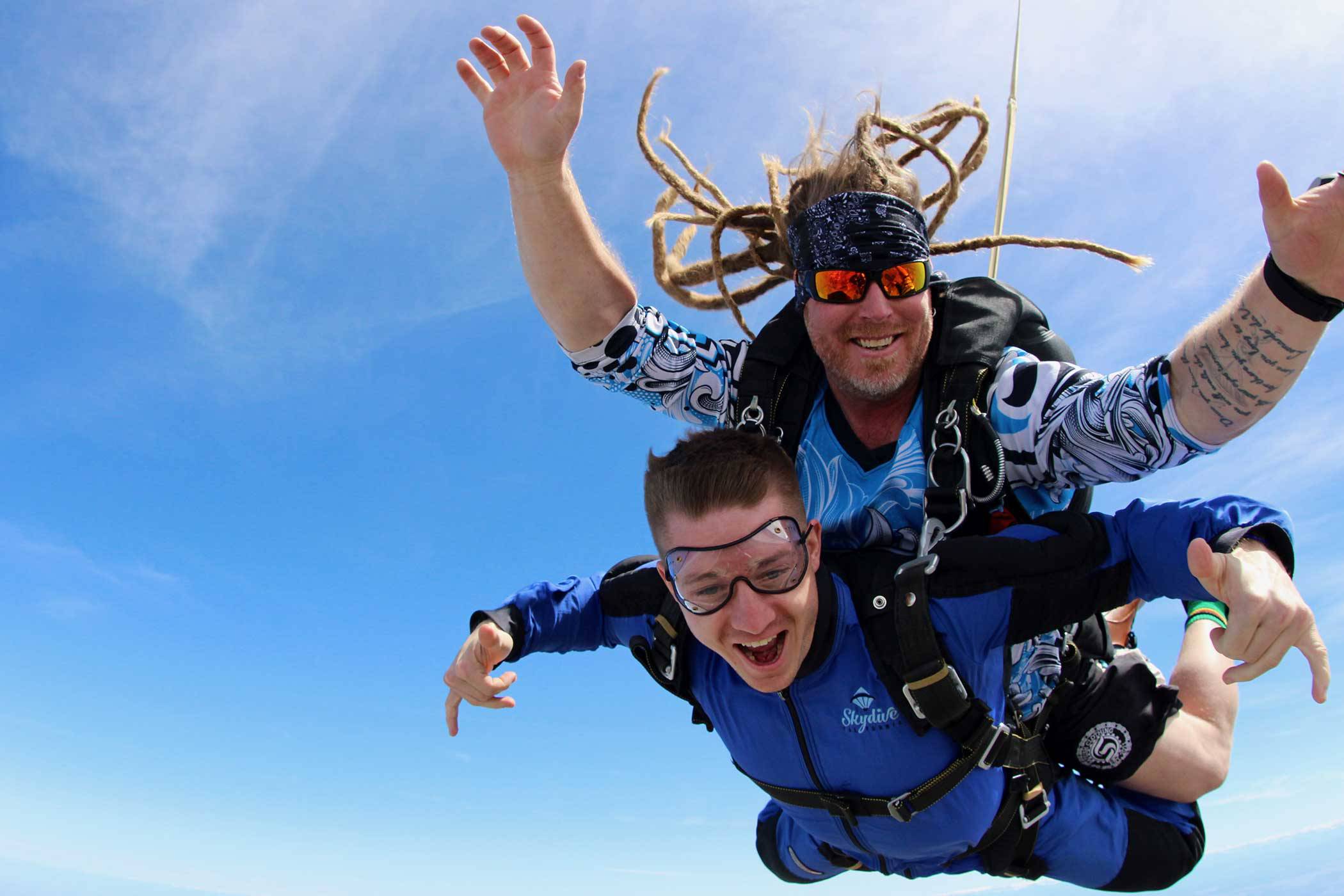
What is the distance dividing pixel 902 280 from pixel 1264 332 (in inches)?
42.1

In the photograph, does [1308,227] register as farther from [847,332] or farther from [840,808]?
[840,808]

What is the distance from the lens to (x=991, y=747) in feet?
8.09

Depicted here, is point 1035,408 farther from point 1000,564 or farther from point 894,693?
point 894,693

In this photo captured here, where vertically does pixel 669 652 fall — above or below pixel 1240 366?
below

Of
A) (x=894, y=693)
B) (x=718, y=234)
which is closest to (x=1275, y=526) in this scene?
(x=894, y=693)

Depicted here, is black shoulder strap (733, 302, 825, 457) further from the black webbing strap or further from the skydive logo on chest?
the skydive logo on chest

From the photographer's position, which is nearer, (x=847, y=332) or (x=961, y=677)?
(x=961, y=677)

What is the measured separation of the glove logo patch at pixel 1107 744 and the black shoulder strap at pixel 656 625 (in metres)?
1.29

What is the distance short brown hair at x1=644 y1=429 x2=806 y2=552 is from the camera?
2.52 meters

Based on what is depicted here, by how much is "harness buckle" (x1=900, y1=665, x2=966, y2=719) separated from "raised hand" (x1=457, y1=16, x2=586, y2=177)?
6.15 feet

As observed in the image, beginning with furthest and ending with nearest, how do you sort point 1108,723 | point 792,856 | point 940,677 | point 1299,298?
point 792,856
point 1108,723
point 940,677
point 1299,298

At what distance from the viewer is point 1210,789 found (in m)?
3.20

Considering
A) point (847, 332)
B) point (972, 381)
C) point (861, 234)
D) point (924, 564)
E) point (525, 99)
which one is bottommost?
point (924, 564)

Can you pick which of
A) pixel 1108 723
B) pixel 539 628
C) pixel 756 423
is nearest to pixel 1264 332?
pixel 756 423
